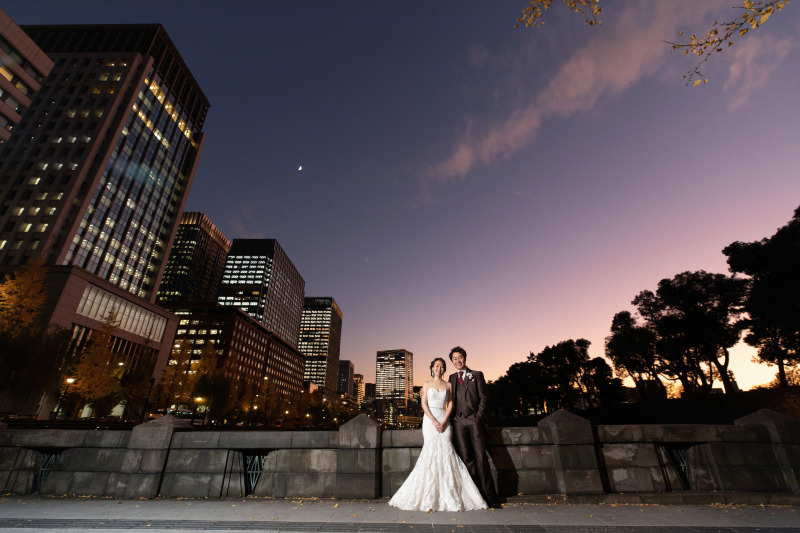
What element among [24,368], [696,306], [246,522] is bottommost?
[246,522]

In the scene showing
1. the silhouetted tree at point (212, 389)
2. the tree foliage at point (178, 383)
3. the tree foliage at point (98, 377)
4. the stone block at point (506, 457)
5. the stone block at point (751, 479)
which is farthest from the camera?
the silhouetted tree at point (212, 389)

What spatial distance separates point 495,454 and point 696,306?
43.4 meters

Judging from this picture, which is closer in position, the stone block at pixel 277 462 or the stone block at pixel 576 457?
the stone block at pixel 576 457

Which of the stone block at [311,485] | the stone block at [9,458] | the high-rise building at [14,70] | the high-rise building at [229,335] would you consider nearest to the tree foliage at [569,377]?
the stone block at [311,485]

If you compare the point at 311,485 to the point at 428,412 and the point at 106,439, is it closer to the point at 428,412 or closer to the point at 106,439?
the point at 428,412

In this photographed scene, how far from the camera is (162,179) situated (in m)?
93.4

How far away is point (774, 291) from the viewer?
27.9m

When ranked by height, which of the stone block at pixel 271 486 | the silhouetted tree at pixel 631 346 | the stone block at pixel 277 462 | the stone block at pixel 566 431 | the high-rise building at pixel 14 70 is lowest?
the stone block at pixel 271 486

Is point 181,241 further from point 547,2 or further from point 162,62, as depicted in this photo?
point 547,2

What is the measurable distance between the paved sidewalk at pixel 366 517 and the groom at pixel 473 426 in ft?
1.85

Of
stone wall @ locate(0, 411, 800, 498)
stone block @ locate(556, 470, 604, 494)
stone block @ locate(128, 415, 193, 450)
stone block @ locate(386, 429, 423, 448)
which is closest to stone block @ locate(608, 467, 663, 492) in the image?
stone wall @ locate(0, 411, 800, 498)

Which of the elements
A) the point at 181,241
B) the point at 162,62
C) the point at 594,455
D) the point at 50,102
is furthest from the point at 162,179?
the point at 594,455

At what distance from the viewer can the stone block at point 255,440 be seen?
7543mm

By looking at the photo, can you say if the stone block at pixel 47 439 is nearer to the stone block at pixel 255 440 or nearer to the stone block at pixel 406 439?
the stone block at pixel 255 440
